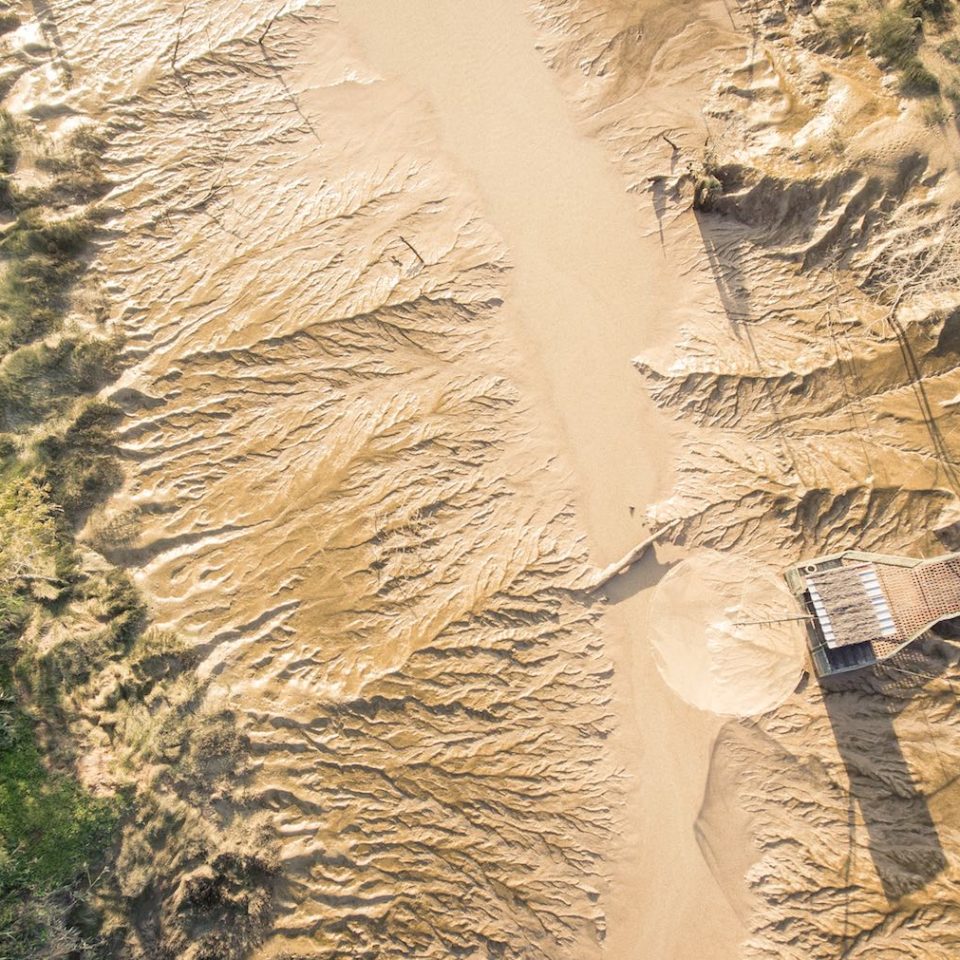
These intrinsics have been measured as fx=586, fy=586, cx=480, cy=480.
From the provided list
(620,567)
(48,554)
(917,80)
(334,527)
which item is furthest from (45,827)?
(917,80)

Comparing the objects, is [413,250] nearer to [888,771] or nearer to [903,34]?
[903,34]

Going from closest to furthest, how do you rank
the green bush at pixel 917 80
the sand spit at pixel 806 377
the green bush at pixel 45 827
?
the sand spit at pixel 806 377, the green bush at pixel 45 827, the green bush at pixel 917 80

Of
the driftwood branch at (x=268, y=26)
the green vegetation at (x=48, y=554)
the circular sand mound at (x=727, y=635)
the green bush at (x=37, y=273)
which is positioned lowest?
the circular sand mound at (x=727, y=635)

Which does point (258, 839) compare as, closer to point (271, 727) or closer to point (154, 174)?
point (271, 727)

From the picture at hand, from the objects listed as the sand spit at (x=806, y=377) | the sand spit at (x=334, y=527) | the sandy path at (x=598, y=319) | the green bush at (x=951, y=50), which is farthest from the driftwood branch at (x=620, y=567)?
the green bush at (x=951, y=50)

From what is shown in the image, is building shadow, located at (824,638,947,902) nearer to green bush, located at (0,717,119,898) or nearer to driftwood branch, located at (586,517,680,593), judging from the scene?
driftwood branch, located at (586,517,680,593)

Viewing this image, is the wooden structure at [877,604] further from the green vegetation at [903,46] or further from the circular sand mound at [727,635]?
the green vegetation at [903,46]

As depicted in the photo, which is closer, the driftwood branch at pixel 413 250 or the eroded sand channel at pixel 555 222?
the eroded sand channel at pixel 555 222
